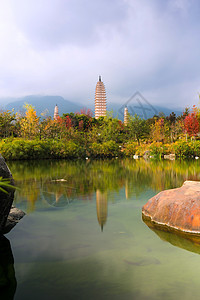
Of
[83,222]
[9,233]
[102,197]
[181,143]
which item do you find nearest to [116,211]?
[83,222]

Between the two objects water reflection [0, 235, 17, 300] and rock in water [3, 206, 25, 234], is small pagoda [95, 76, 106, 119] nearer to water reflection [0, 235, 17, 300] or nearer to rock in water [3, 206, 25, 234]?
rock in water [3, 206, 25, 234]

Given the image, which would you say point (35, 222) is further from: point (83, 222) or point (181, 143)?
point (181, 143)

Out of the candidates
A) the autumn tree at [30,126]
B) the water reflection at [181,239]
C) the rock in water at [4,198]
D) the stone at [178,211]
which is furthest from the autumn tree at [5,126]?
the water reflection at [181,239]

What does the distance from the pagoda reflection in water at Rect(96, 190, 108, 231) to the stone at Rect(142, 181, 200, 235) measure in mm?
654

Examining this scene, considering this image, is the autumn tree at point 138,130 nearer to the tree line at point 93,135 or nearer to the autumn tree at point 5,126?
the tree line at point 93,135

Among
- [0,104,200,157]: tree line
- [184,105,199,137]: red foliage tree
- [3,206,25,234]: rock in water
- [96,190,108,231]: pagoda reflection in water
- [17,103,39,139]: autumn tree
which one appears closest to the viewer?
[3,206,25,234]: rock in water

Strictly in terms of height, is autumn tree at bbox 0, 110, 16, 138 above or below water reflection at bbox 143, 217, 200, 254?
above

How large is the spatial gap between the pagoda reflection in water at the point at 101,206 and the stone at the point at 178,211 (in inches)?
25.7

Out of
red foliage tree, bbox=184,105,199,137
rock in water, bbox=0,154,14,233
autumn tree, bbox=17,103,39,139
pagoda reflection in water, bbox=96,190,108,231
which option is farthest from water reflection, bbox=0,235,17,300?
red foliage tree, bbox=184,105,199,137

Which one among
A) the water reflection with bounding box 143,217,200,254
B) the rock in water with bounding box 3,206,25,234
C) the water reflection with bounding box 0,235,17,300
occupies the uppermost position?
the rock in water with bounding box 3,206,25,234

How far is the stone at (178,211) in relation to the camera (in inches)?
131

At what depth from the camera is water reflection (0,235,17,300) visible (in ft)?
7.13

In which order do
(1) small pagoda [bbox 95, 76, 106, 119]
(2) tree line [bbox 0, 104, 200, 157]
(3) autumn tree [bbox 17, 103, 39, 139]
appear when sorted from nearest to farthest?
(2) tree line [bbox 0, 104, 200, 157] → (3) autumn tree [bbox 17, 103, 39, 139] → (1) small pagoda [bbox 95, 76, 106, 119]

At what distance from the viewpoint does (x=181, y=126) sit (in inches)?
894
